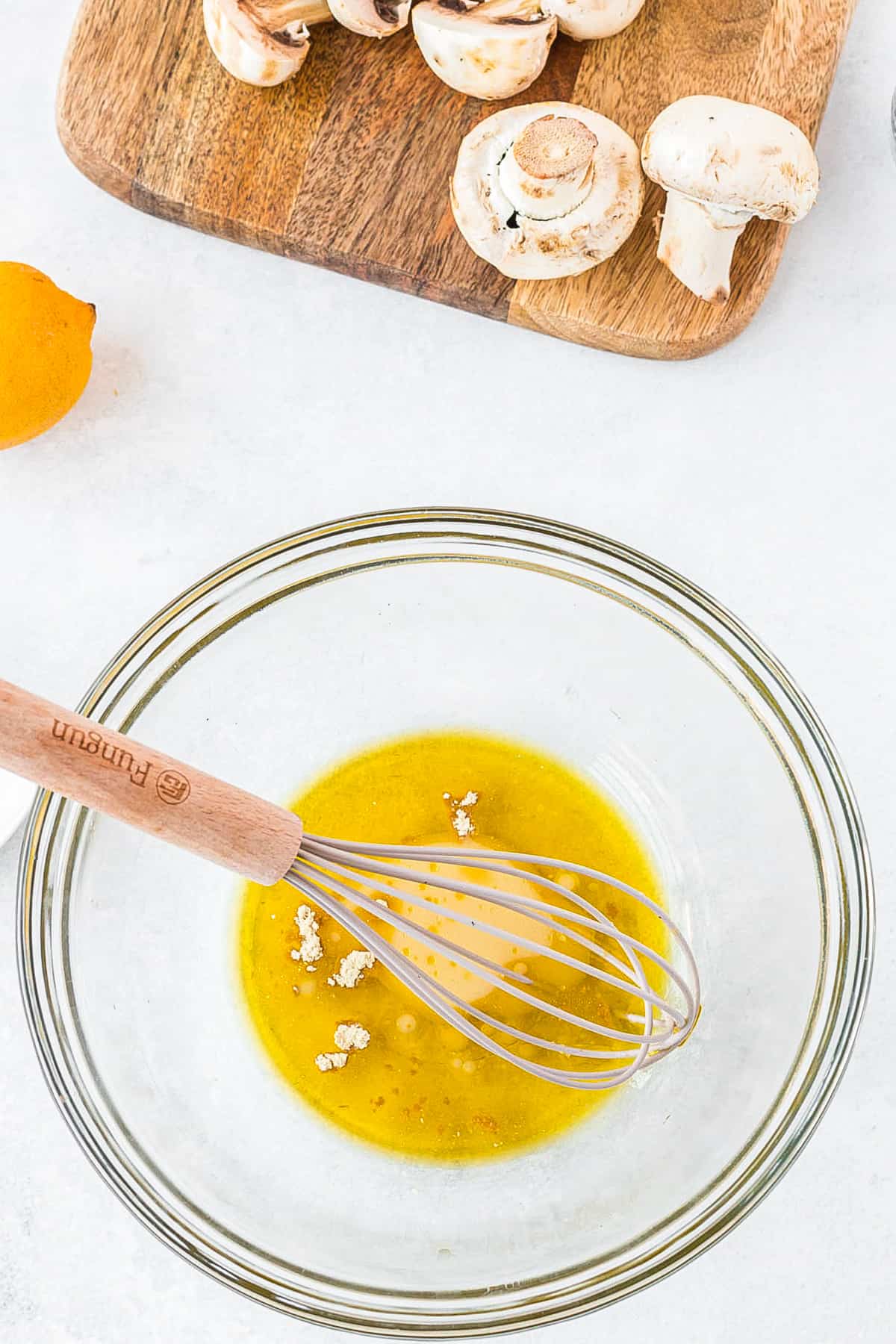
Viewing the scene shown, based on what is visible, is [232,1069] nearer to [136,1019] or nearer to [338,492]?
[136,1019]

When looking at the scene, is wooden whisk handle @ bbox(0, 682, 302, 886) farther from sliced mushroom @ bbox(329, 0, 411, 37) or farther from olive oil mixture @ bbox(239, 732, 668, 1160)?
sliced mushroom @ bbox(329, 0, 411, 37)

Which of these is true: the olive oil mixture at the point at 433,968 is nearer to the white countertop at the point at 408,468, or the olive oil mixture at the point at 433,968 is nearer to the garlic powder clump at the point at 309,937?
the garlic powder clump at the point at 309,937

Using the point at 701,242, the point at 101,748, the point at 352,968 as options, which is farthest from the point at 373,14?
the point at 352,968

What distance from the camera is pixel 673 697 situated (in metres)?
0.89

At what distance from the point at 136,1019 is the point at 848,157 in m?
0.83

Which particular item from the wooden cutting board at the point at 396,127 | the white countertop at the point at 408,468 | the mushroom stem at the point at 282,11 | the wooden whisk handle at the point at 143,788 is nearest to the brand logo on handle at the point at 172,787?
the wooden whisk handle at the point at 143,788

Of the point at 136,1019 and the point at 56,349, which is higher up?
the point at 56,349

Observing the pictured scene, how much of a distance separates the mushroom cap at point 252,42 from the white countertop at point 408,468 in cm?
13

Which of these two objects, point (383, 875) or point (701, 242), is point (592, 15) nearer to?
point (701, 242)

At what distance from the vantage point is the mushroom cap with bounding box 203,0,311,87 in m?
0.84

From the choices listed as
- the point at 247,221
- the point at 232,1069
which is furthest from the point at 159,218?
the point at 232,1069

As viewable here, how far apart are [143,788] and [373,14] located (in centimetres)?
58

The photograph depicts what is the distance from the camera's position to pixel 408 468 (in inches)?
36.2

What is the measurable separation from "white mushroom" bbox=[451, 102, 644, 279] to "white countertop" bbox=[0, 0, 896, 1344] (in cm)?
8
